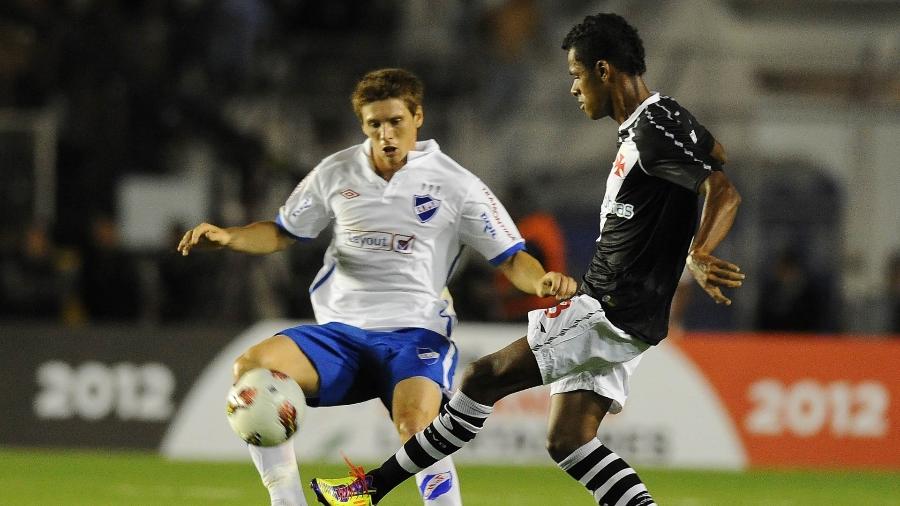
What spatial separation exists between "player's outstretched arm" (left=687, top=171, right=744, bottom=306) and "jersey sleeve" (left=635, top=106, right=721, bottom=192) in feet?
0.19

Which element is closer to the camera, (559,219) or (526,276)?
(526,276)

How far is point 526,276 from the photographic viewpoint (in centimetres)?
631

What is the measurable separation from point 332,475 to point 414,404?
4039mm

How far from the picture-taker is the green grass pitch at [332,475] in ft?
28.0

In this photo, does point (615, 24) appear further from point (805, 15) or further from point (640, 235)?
point (805, 15)

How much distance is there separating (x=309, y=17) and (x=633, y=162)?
394 inches

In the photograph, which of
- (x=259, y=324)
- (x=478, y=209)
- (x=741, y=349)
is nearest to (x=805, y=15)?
(x=741, y=349)

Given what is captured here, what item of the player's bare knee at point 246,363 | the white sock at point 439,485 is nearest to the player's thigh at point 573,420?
the white sock at point 439,485

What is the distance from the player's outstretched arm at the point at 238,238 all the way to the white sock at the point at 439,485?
1.24 metres

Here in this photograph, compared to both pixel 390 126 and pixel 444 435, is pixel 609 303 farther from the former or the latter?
pixel 390 126

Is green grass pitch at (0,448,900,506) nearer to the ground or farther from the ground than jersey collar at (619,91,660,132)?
nearer to the ground

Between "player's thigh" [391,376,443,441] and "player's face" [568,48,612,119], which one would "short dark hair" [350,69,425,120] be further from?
"player's thigh" [391,376,443,441]

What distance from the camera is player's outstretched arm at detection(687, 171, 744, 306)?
495 cm

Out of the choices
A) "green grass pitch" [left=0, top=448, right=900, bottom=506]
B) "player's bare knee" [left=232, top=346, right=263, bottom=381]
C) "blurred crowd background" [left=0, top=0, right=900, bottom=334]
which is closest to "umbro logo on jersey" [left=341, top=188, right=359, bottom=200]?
"player's bare knee" [left=232, top=346, right=263, bottom=381]
